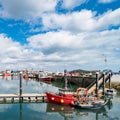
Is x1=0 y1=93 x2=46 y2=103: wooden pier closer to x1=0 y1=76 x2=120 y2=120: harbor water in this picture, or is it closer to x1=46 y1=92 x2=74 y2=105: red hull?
x1=0 y1=76 x2=120 y2=120: harbor water

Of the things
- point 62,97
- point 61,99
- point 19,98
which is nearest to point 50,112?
point 61,99

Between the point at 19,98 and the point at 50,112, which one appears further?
the point at 19,98

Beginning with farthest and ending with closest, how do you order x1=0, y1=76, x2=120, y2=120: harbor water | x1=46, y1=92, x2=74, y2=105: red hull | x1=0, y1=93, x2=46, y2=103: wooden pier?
x1=0, y1=93, x2=46, y2=103: wooden pier
x1=46, y1=92, x2=74, y2=105: red hull
x1=0, y1=76, x2=120, y2=120: harbor water

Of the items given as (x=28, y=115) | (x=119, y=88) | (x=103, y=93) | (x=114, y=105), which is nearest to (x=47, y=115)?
(x=28, y=115)

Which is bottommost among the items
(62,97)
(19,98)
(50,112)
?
(50,112)

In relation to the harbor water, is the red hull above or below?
above

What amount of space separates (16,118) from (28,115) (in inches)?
102

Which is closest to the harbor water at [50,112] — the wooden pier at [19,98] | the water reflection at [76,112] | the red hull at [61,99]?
the water reflection at [76,112]

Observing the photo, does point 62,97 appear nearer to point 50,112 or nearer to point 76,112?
point 76,112

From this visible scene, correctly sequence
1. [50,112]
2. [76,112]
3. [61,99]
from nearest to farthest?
[50,112] → [76,112] → [61,99]

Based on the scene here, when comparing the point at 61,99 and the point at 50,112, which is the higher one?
the point at 61,99

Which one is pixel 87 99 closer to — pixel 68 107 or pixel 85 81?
pixel 68 107

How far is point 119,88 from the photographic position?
79688mm

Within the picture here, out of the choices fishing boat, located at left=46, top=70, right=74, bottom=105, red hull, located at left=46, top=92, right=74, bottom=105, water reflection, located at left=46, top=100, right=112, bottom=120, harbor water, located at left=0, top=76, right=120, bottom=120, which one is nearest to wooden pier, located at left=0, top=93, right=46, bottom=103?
harbor water, located at left=0, top=76, right=120, bottom=120
